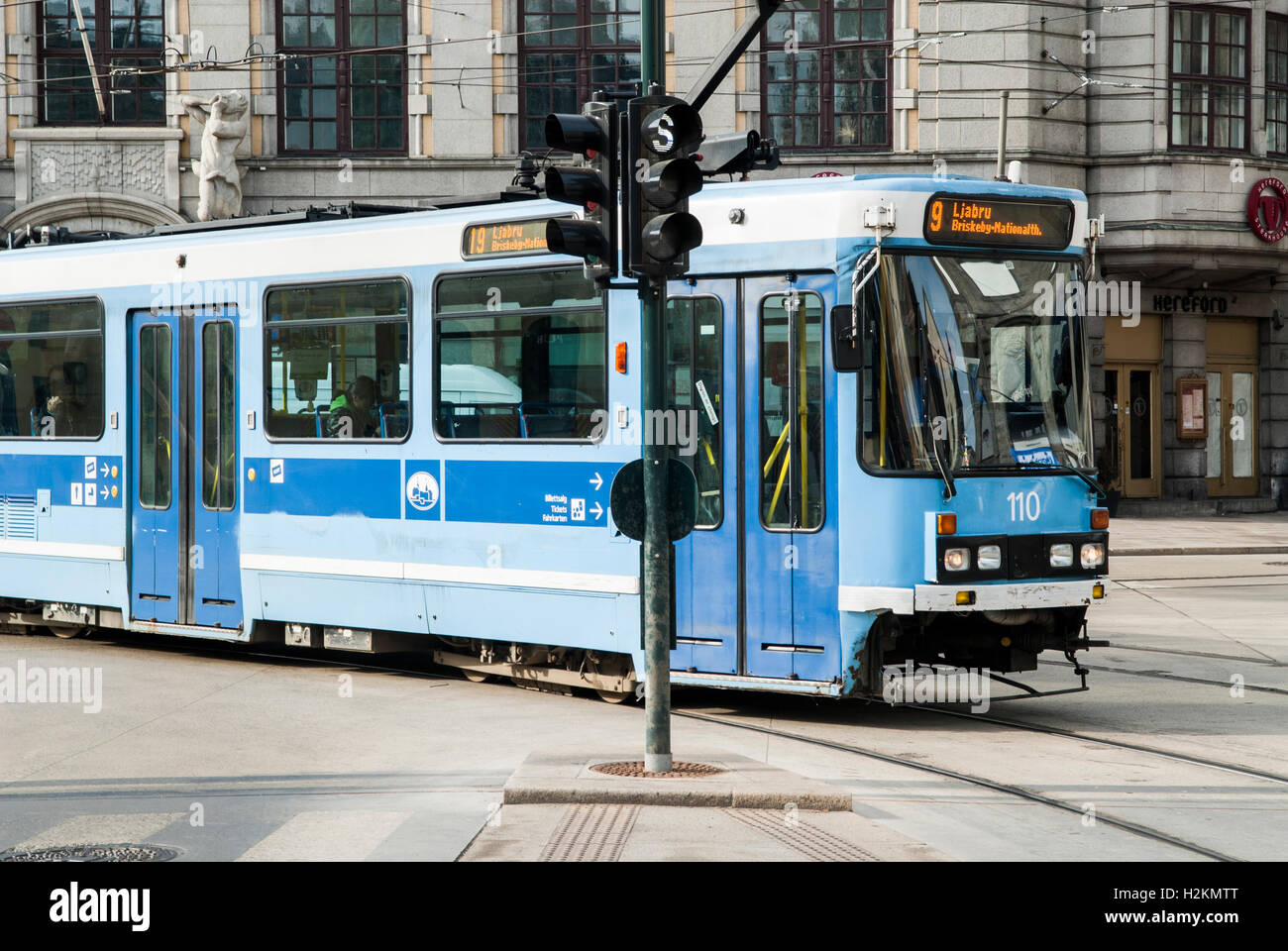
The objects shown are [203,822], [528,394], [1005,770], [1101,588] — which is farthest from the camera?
[528,394]

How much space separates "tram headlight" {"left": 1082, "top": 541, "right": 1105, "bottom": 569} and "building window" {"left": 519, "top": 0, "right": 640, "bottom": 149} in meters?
18.7

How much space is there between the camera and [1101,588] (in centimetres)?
1012

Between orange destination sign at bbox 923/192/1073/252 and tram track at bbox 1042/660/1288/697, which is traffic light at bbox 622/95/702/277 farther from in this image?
tram track at bbox 1042/660/1288/697

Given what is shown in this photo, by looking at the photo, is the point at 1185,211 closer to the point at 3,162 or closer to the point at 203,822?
the point at 3,162

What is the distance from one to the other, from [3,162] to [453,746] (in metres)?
20.6

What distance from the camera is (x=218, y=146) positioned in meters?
26.2

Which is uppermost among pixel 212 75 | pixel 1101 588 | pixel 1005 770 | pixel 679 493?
pixel 212 75

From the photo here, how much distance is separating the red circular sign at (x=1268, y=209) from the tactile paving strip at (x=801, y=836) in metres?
23.4

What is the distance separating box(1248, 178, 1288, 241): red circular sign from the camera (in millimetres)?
27938

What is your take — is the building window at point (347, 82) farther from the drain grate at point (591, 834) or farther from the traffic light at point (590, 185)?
the drain grate at point (591, 834)

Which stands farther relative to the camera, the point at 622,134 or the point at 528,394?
the point at 528,394

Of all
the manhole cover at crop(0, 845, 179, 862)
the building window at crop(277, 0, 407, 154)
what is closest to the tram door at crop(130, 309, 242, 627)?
the manhole cover at crop(0, 845, 179, 862)

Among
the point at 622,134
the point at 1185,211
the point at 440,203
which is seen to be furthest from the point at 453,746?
the point at 1185,211
